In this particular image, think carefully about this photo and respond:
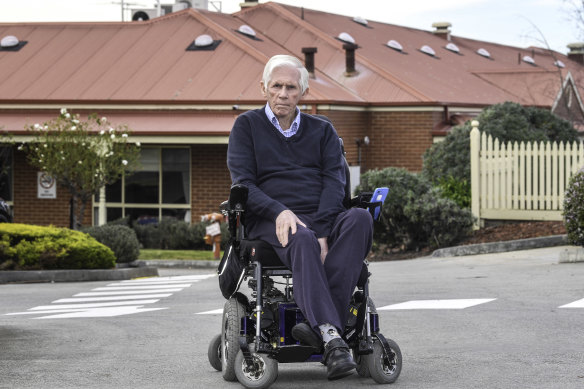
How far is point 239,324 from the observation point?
6559 millimetres

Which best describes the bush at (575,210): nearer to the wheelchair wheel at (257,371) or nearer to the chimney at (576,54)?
the wheelchair wheel at (257,371)

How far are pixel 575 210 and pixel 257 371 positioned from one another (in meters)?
10.4

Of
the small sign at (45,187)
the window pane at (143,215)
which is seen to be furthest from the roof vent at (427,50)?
the small sign at (45,187)

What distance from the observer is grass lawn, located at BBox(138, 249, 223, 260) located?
24.9 m

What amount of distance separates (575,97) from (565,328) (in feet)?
113

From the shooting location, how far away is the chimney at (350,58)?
32344 mm

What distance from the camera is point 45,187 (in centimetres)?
3062

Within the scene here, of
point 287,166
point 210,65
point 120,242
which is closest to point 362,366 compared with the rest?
point 287,166

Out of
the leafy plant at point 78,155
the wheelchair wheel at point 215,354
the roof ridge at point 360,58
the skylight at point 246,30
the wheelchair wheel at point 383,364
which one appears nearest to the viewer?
the wheelchair wheel at point 383,364

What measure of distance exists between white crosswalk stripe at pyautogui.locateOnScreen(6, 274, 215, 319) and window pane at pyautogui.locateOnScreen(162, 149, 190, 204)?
10.6 meters

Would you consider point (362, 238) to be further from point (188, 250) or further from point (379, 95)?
point (379, 95)

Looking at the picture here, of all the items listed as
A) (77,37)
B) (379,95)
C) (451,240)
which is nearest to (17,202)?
(77,37)

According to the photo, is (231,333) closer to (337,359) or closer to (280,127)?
(337,359)

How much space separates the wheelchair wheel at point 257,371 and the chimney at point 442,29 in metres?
41.4
